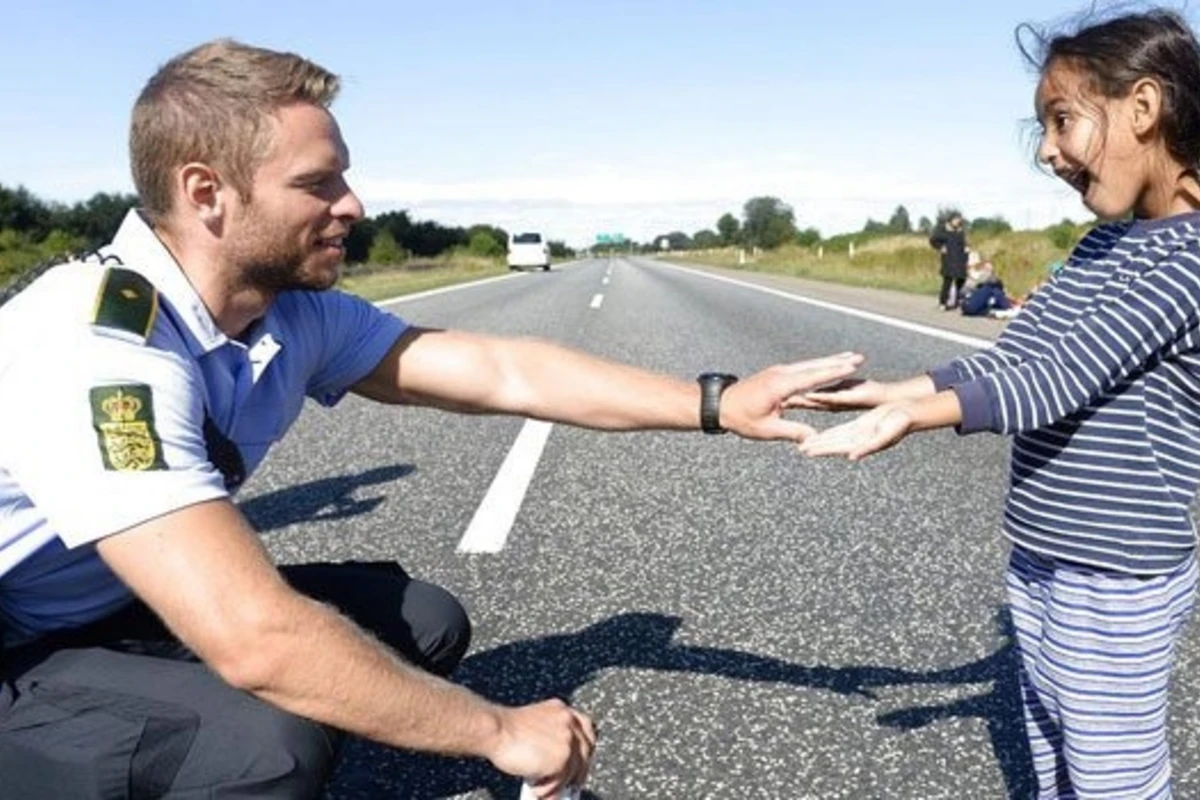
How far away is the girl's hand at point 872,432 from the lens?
197cm

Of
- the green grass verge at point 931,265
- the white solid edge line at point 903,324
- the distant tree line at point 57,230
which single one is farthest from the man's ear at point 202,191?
the distant tree line at point 57,230

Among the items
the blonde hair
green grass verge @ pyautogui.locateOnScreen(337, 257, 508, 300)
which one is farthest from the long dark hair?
green grass verge @ pyautogui.locateOnScreen(337, 257, 508, 300)

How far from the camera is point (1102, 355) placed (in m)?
1.90

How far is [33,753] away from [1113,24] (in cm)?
234

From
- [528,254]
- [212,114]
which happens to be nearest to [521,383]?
[212,114]

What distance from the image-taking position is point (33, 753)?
2027 millimetres

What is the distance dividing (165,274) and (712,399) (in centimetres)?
133

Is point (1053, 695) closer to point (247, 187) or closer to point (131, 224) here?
point (247, 187)

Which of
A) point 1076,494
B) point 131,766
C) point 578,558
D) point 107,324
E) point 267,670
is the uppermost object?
point 107,324

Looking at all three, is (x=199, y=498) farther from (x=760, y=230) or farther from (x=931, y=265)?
(x=760, y=230)

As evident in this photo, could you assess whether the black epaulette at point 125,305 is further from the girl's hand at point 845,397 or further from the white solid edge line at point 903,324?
the white solid edge line at point 903,324

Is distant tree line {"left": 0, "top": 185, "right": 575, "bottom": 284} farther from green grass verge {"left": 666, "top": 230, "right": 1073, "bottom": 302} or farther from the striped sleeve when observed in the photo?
the striped sleeve

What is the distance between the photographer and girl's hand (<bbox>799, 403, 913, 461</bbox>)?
1.97 m

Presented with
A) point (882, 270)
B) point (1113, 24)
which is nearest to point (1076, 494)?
point (1113, 24)
